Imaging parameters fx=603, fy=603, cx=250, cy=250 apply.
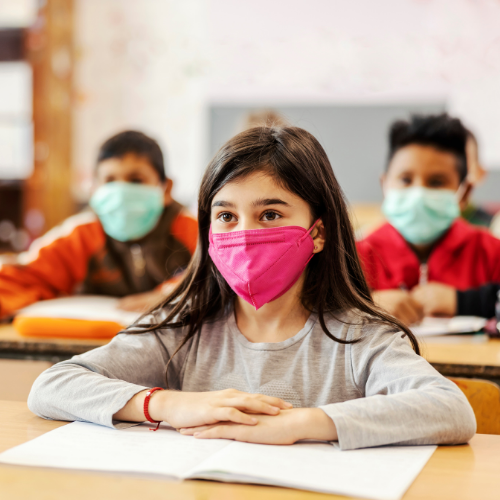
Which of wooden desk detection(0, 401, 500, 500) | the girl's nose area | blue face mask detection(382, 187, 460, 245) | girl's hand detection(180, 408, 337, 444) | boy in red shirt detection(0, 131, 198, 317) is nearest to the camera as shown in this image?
wooden desk detection(0, 401, 500, 500)

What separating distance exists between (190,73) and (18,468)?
350 centimetres

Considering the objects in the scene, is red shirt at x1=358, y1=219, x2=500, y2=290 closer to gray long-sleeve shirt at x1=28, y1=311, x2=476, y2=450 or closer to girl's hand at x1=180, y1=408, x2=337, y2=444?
gray long-sleeve shirt at x1=28, y1=311, x2=476, y2=450

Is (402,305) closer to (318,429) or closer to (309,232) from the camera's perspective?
(309,232)

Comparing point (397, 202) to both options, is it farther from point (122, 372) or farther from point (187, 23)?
point (187, 23)

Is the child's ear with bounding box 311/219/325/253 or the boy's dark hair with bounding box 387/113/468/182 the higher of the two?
the boy's dark hair with bounding box 387/113/468/182

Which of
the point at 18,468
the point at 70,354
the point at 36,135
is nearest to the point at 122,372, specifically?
the point at 18,468

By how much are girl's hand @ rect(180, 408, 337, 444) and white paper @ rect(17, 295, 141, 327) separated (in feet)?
2.42

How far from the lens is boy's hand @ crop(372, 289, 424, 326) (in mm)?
1529

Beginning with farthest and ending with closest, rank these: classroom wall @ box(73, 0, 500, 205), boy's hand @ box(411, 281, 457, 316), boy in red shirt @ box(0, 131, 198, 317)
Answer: classroom wall @ box(73, 0, 500, 205) → boy in red shirt @ box(0, 131, 198, 317) → boy's hand @ box(411, 281, 457, 316)

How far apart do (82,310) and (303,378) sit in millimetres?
839

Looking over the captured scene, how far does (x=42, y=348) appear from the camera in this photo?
55.7 inches

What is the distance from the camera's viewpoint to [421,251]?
2000mm

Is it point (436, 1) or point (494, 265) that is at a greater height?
point (436, 1)

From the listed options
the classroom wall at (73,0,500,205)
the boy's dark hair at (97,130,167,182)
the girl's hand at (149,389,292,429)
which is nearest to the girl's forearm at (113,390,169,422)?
the girl's hand at (149,389,292,429)
